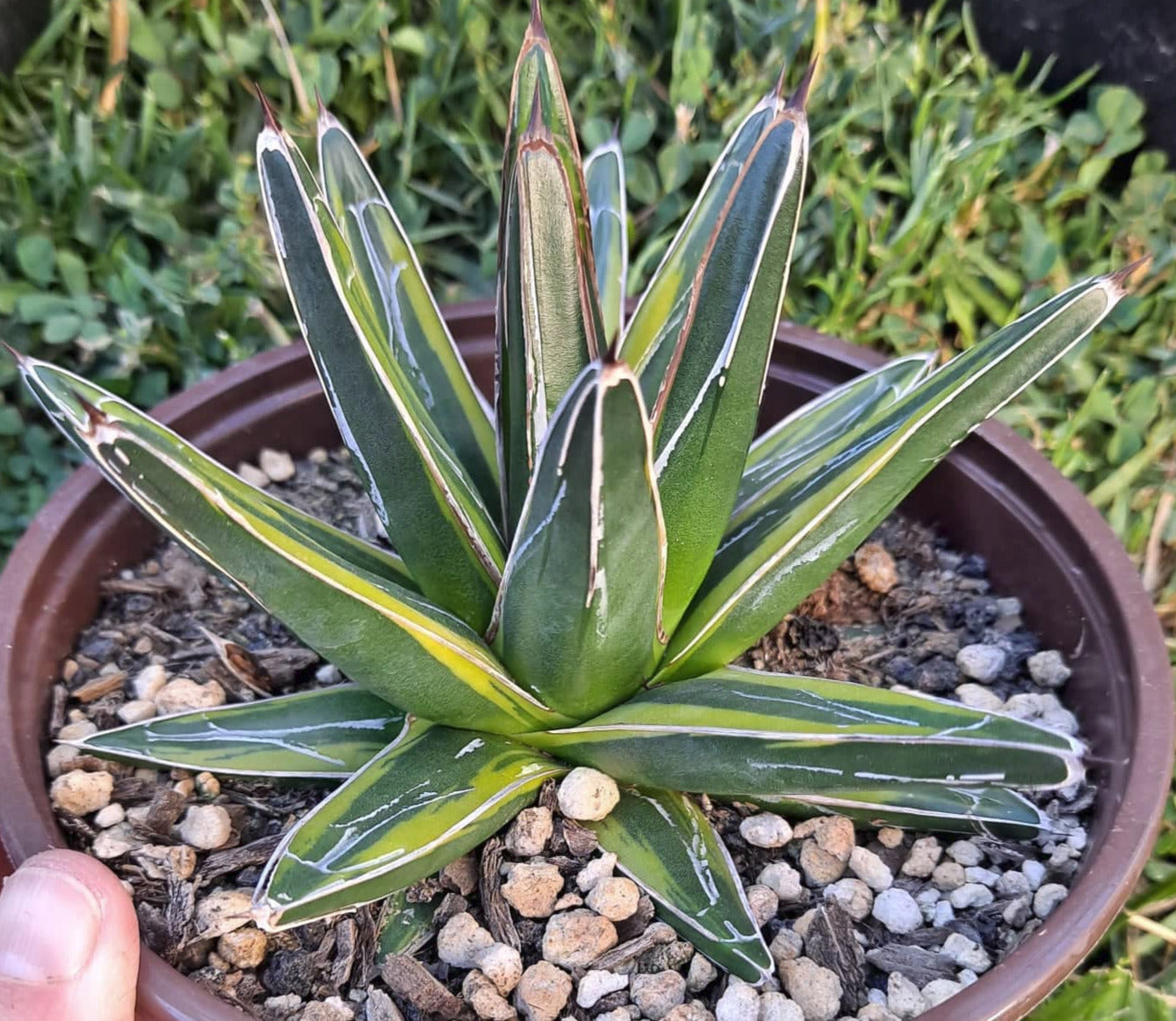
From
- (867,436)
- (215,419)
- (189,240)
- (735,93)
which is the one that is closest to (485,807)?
(867,436)

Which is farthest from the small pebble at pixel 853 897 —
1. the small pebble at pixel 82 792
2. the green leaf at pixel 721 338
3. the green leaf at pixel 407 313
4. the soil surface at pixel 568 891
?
the small pebble at pixel 82 792

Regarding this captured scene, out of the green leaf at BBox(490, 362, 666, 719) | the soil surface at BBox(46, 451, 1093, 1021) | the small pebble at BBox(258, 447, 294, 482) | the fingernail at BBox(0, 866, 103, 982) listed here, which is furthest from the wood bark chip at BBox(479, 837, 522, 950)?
the small pebble at BBox(258, 447, 294, 482)

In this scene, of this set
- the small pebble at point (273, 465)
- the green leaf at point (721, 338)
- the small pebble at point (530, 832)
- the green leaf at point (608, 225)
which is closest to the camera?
the green leaf at point (721, 338)

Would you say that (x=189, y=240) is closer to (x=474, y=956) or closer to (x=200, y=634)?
(x=200, y=634)

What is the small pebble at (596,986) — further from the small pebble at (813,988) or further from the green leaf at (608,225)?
the green leaf at (608,225)

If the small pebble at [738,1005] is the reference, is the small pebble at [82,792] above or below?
below

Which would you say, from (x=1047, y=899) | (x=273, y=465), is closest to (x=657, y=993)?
(x=1047, y=899)
